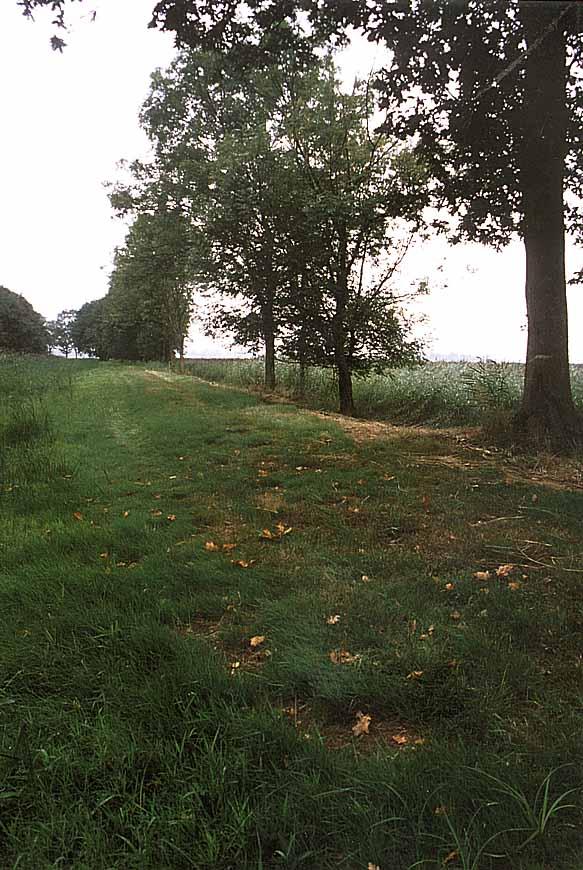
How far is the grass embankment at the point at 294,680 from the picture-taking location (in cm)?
138

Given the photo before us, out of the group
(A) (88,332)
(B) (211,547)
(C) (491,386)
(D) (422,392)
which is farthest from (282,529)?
(A) (88,332)

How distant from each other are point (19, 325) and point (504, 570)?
188 ft

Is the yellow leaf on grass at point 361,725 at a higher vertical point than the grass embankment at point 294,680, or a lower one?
lower

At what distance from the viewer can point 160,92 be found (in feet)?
57.0

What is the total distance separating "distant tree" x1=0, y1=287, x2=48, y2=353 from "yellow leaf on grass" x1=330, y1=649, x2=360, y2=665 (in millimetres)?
52112

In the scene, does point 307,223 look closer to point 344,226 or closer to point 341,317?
point 344,226

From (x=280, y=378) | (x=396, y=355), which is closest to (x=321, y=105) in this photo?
(x=396, y=355)

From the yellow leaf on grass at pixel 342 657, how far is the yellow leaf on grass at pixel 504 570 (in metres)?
1.10

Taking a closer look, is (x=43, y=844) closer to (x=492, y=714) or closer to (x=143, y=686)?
(x=143, y=686)

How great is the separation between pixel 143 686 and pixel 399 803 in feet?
3.26

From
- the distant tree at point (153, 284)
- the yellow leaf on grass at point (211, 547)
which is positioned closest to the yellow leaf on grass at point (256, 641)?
the yellow leaf on grass at point (211, 547)

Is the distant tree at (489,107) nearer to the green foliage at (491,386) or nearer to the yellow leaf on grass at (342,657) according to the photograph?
the green foliage at (491,386)

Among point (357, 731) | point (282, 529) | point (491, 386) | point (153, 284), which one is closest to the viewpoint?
point (357, 731)

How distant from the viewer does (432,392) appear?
10727mm
